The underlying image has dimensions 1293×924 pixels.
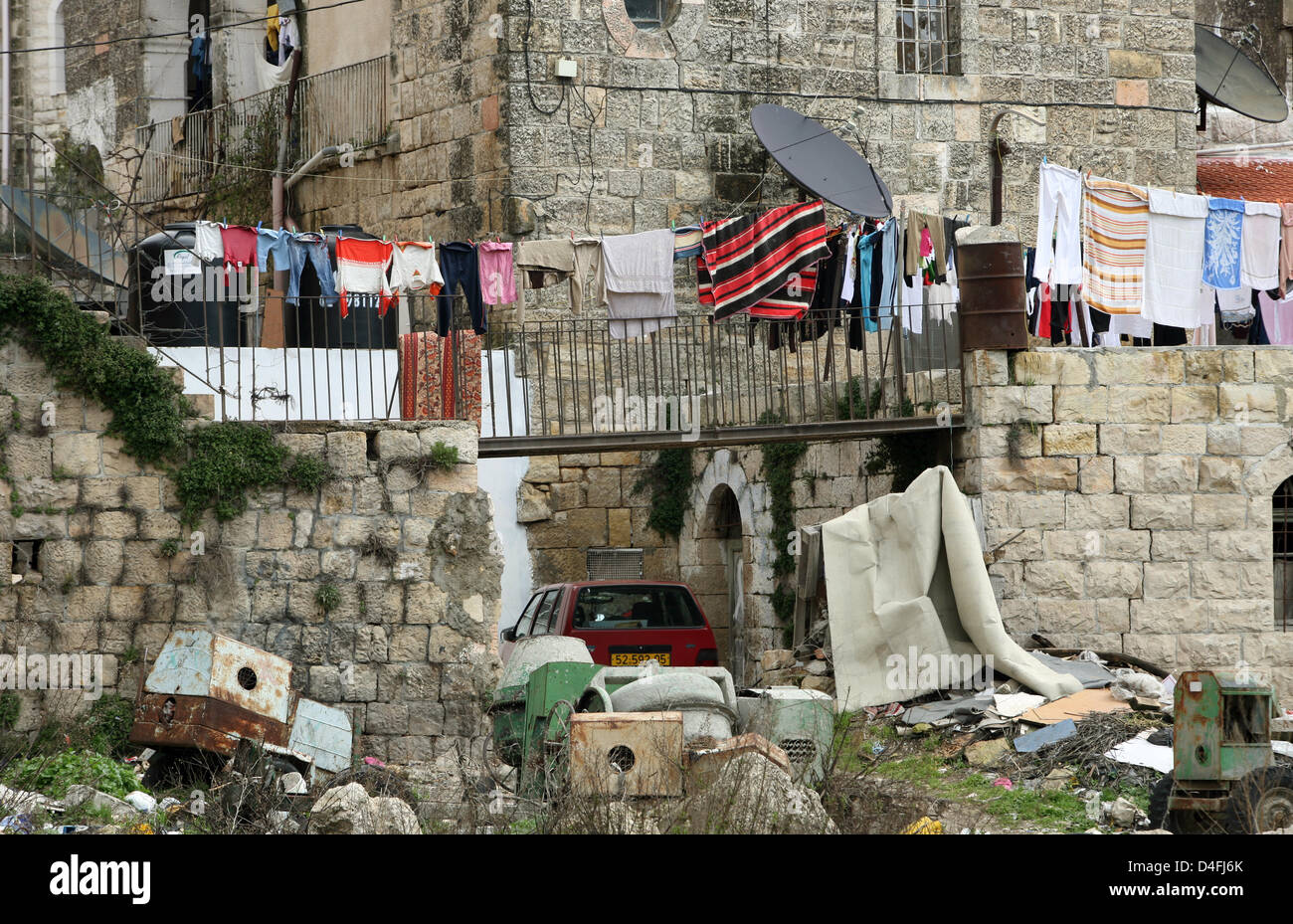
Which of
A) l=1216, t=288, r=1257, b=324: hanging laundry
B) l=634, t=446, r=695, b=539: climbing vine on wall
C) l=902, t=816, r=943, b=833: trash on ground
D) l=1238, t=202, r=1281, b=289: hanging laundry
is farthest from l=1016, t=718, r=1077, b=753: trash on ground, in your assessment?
l=634, t=446, r=695, b=539: climbing vine on wall

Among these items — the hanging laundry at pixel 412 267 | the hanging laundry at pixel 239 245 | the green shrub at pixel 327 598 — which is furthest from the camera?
the hanging laundry at pixel 412 267

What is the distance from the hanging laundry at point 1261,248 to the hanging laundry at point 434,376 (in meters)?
6.48

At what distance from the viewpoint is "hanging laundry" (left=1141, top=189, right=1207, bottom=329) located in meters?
14.1

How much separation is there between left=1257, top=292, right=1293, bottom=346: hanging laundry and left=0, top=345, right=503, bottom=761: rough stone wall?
7.38 m

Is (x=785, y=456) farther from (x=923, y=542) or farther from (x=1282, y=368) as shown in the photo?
(x=1282, y=368)

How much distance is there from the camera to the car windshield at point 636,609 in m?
14.3

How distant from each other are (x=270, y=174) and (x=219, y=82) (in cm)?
273

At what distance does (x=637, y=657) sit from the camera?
46.2 ft

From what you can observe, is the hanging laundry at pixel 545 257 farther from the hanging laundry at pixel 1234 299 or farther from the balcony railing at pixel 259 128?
the hanging laundry at pixel 1234 299

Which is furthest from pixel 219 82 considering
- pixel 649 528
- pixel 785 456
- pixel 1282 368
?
pixel 1282 368

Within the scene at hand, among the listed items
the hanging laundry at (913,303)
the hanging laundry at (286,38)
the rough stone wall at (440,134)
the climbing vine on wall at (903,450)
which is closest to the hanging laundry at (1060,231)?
the hanging laundry at (913,303)

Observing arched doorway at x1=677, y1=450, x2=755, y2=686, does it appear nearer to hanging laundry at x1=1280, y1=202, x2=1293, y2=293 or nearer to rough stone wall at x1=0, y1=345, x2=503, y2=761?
hanging laundry at x1=1280, y1=202, x2=1293, y2=293

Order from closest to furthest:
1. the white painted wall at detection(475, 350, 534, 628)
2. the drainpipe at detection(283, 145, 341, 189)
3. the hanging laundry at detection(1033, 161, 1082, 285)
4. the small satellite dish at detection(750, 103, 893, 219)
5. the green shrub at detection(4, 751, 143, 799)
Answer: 1. the green shrub at detection(4, 751, 143, 799)
2. the hanging laundry at detection(1033, 161, 1082, 285)
3. the small satellite dish at detection(750, 103, 893, 219)
4. the white painted wall at detection(475, 350, 534, 628)
5. the drainpipe at detection(283, 145, 341, 189)

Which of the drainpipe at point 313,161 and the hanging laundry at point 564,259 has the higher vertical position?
the drainpipe at point 313,161
